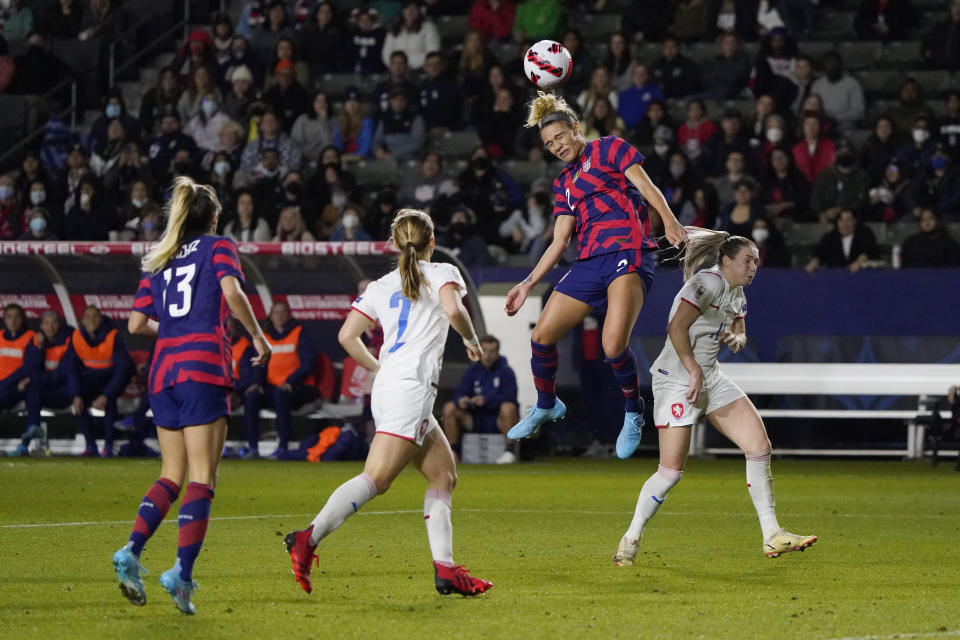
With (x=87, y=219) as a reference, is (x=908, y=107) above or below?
above

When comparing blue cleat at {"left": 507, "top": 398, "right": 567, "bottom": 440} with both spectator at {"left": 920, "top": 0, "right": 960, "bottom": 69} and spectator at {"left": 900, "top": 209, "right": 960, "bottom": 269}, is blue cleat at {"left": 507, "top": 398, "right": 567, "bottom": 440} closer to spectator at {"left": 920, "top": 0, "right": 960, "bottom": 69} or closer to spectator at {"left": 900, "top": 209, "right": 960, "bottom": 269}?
spectator at {"left": 900, "top": 209, "right": 960, "bottom": 269}

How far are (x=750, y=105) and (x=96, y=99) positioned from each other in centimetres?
1054

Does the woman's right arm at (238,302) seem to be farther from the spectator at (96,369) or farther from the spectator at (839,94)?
the spectator at (839,94)

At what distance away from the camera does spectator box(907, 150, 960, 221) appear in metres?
19.6

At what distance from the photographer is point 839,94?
69.9 feet

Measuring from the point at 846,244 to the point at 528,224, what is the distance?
156 inches

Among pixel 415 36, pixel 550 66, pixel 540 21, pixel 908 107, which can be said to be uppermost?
pixel 540 21

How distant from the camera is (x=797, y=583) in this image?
812 cm

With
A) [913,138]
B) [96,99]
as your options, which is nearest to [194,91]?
[96,99]

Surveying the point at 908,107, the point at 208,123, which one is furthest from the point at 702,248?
the point at 208,123

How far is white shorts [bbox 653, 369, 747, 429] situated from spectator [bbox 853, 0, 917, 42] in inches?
581

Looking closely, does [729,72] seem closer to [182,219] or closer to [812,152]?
[812,152]

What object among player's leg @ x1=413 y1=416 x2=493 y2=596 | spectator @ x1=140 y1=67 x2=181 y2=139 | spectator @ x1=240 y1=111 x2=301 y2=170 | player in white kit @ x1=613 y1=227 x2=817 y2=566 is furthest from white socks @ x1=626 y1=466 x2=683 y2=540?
spectator @ x1=140 y1=67 x2=181 y2=139

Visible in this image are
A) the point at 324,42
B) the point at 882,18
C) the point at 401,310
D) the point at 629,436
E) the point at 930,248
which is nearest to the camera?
the point at 401,310
